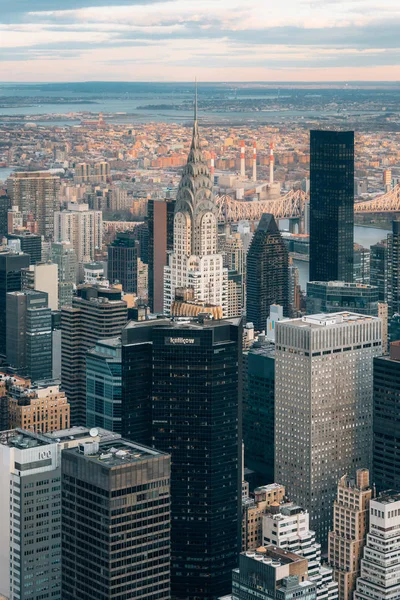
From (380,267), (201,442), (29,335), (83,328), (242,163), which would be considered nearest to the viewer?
(201,442)

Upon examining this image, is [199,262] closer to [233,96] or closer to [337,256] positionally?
[337,256]

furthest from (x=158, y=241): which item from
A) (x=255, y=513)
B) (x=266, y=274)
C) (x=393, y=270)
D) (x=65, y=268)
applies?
(x=255, y=513)

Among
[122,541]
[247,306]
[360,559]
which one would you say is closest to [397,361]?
[360,559]

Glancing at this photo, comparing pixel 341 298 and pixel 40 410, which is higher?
pixel 341 298

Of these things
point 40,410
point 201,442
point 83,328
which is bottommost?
point 40,410

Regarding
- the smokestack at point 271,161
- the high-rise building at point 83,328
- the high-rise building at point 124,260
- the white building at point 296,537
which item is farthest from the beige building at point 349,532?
the smokestack at point 271,161

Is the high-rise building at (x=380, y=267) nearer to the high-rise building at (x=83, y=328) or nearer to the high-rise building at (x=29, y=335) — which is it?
the high-rise building at (x=83, y=328)

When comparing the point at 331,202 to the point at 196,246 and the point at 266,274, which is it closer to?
the point at 266,274
